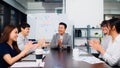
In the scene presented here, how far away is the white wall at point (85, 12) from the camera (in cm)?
689

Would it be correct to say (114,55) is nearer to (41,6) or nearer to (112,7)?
(41,6)

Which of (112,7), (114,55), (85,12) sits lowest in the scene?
(114,55)

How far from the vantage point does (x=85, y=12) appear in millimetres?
6918

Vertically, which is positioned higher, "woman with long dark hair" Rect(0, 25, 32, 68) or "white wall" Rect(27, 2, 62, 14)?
"white wall" Rect(27, 2, 62, 14)

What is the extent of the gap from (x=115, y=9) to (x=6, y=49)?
1071 cm

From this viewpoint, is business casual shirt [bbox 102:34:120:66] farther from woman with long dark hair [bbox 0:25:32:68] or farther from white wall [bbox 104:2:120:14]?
white wall [bbox 104:2:120:14]

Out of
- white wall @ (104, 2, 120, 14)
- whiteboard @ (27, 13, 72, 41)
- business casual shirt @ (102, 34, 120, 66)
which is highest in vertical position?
white wall @ (104, 2, 120, 14)

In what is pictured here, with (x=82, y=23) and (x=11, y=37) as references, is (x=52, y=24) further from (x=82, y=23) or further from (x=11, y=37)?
(x=11, y=37)

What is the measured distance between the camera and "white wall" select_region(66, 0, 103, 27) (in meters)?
6.89

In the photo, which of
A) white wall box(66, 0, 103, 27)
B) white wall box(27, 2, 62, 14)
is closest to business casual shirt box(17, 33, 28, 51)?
white wall box(66, 0, 103, 27)

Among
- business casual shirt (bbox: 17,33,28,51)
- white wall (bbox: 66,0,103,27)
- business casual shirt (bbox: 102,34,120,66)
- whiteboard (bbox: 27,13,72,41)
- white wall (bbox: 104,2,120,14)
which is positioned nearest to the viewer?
business casual shirt (bbox: 102,34,120,66)

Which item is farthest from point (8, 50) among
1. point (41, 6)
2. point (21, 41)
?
point (41, 6)

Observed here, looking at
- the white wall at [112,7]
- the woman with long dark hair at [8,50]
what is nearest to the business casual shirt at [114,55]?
the woman with long dark hair at [8,50]

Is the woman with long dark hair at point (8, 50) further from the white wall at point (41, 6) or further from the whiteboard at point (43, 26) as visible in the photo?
the white wall at point (41, 6)
